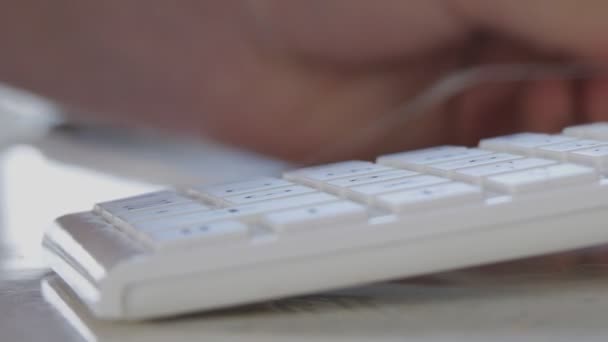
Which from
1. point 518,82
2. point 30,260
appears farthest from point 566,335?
point 518,82

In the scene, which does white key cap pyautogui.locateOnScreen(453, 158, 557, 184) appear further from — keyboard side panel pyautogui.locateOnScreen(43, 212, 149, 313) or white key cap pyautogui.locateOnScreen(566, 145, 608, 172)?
keyboard side panel pyautogui.locateOnScreen(43, 212, 149, 313)

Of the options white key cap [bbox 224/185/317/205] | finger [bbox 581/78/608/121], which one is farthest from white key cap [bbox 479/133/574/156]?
finger [bbox 581/78/608/121]

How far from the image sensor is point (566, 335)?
0.29m

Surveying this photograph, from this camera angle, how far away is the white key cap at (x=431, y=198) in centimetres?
34

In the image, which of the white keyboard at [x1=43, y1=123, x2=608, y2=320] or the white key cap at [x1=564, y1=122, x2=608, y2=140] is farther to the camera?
the white key cap at [x1=564, y1=122, x2=608, y2=140]

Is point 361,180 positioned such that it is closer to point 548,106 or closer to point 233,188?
point 233,188

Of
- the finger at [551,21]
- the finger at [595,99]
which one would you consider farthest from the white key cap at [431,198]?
the finger at [595,99]

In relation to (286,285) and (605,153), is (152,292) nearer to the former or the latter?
(286,285)

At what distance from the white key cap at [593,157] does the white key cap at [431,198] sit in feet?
0.19

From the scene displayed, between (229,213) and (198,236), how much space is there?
4cm

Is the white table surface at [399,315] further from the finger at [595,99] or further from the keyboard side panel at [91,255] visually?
the finger at [595,99]

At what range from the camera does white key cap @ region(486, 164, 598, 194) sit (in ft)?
1.13

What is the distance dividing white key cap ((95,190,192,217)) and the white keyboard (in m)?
0.02

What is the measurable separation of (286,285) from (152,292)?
5cm
